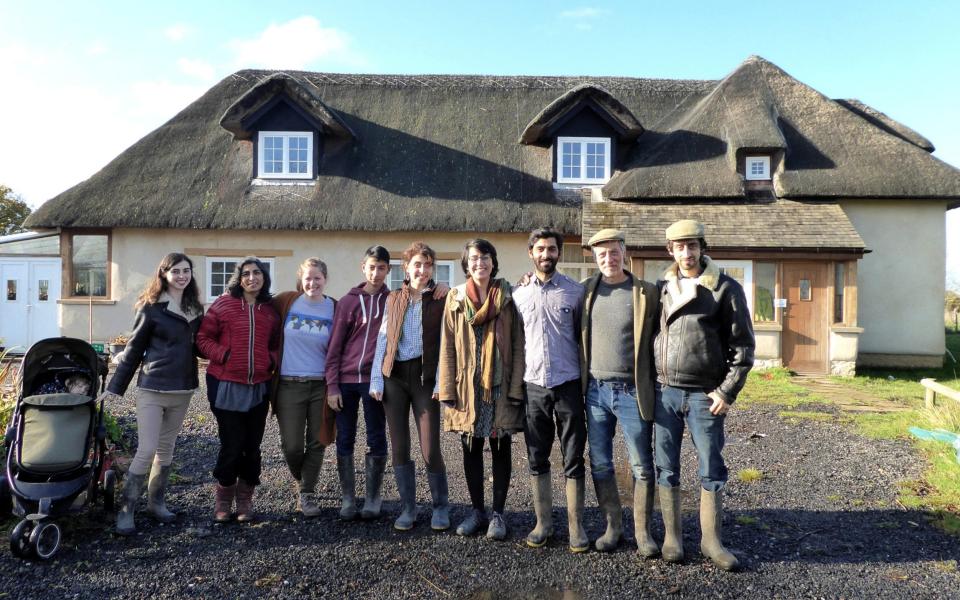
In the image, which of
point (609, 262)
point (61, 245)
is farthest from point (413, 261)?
point (61, 245)

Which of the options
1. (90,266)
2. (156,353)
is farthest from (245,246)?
(156,353)

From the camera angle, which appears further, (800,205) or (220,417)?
(800,205)

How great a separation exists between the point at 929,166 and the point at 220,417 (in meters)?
12.2

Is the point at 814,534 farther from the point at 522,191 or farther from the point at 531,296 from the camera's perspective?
the point at 522,191

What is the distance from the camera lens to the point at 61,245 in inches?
441

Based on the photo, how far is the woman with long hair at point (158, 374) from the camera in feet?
11.6

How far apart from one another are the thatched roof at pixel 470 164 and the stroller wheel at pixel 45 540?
8.12 m

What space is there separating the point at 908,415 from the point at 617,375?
557 cm

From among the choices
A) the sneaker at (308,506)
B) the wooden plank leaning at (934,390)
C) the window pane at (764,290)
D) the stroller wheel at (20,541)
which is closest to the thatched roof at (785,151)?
the window pane at (764,290)

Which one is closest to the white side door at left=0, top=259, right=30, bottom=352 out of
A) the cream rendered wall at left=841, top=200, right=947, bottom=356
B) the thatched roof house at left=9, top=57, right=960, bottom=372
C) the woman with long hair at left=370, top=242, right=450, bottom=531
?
the thatched roof house at left=9, top=57, right=960, bottom=372

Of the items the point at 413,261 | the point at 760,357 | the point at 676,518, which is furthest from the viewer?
the point at 760,357

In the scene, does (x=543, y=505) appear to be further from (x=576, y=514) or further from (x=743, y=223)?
(x=743, y=223)

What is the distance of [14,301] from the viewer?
40.0 feet

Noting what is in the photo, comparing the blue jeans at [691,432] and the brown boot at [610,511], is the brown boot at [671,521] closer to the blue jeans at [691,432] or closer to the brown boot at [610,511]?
the blue jeans at [691,432]
